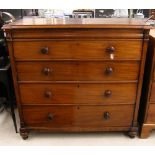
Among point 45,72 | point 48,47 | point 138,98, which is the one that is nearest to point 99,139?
point 138,98

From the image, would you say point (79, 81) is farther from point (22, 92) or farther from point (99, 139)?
point (99, 139)

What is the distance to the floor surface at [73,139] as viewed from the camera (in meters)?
1.57

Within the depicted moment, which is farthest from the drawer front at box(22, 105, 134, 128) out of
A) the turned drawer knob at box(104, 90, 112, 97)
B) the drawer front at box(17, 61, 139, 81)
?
the drawer front at box(17, 61, 139, 81)

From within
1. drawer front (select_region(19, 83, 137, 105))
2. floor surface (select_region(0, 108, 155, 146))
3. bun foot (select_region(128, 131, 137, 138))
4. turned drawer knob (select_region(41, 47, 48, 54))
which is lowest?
floor surface (select_region(0, 108, 155, 146))

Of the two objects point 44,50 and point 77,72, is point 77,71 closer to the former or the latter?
point 77,72

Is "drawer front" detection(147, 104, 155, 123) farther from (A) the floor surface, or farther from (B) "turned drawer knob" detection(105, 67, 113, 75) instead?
(B) "turned drawer knob" detection(105, 67, 113, 75)

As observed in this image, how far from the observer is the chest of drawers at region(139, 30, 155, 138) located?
136cm

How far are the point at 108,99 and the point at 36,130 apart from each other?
0.62 metres

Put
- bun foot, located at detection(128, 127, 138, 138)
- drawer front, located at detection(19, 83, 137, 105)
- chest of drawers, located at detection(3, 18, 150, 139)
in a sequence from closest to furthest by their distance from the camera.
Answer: chest of drawers, located at detection(3, 18, 150, 139) < drawer front, located at detection(19, 83, 137, 105) < bun foot, located at detection(128, 127, 138, 138)

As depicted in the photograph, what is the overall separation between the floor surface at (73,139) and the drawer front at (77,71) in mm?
536

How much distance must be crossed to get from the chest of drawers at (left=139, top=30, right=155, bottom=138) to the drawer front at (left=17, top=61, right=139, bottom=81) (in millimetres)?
105

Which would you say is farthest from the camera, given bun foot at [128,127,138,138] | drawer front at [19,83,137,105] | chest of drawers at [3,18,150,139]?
bun foot at [128,127,138,138]

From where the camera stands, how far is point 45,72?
136 centimetres

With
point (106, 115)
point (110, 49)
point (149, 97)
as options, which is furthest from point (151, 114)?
point (110, 49)
